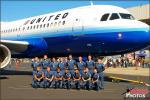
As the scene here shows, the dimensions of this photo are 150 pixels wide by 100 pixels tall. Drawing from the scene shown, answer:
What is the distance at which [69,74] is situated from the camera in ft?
54.5

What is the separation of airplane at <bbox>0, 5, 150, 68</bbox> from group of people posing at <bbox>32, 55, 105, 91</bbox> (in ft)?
6.30

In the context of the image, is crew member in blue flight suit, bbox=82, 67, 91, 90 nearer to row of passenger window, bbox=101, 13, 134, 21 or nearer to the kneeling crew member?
the kneeling crew member

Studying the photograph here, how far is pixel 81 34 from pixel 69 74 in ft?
12.2

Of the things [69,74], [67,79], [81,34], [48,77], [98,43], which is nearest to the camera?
[67,79]

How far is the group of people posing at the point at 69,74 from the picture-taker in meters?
16.1

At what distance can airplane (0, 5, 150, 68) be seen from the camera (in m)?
17.8

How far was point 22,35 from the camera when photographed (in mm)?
25219

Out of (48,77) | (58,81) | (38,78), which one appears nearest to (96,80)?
(58,81)

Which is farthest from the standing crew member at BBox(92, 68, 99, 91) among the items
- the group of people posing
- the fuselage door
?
the fuselage door

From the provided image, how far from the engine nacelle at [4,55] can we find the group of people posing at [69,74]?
3720 mm

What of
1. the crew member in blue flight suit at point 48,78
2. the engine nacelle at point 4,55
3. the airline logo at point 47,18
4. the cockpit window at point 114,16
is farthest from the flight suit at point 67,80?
the airline logo at point 47,18

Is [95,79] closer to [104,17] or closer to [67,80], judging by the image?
[67,80]

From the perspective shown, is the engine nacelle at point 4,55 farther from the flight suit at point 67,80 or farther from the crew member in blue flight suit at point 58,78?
the flight suit at point 67,80

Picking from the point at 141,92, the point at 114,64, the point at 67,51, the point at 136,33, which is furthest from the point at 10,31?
the point at 114,64
